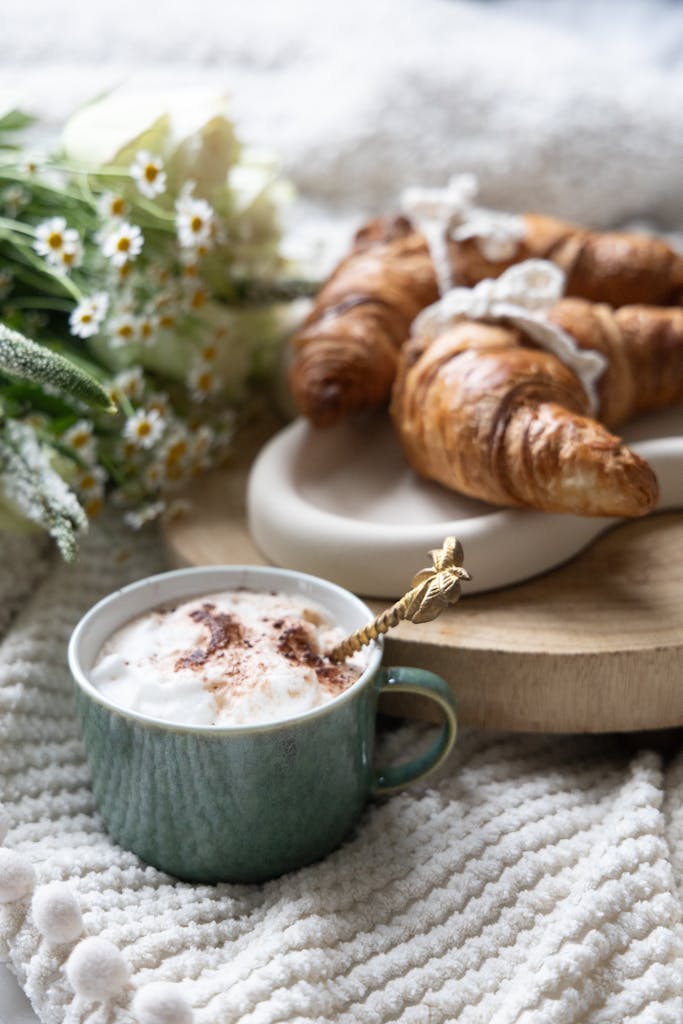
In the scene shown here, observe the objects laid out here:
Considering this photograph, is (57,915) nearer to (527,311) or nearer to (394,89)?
(527,311)

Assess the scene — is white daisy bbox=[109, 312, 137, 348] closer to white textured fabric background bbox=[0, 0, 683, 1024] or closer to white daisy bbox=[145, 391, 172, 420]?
white daisy bbox=[145, 391, 172, 420]

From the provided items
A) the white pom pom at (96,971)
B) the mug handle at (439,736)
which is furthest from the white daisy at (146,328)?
the white pom pom at (96,971)

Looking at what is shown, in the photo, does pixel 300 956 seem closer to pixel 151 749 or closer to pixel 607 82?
pixel 151 749

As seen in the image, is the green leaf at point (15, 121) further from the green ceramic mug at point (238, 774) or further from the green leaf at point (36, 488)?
the green ceramic mug at point (238, 774)

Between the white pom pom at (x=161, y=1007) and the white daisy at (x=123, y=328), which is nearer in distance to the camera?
the white pom pom at (x=161, y=1007)

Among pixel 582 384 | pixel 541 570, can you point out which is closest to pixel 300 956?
pixel 541 570

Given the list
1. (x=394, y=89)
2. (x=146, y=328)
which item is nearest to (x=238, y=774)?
(x=146, y=328)
